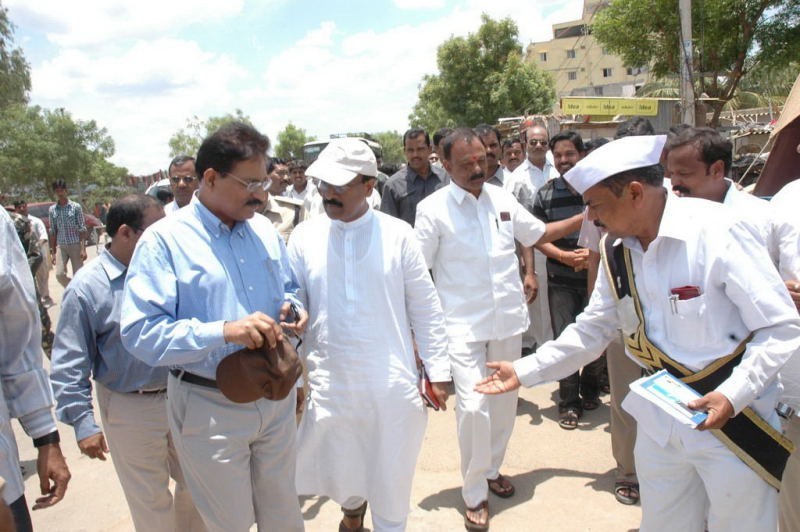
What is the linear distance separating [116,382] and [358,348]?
3.66 feet

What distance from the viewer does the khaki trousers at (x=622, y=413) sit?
11.7 ft

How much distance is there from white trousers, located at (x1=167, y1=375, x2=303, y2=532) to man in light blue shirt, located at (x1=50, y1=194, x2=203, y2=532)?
40 centimetres

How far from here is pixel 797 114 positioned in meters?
2.80

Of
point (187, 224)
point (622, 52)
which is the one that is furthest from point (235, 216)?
point (622, 52)

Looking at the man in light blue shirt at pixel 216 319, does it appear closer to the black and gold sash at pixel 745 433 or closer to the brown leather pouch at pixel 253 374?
the brown leather pouch at pixel 253 374

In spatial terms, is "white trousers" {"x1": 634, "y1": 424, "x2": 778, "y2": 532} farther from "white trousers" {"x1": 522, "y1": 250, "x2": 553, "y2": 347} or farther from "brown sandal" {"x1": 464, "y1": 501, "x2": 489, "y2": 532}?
"white trousers" {"x1": 522, "y1": 250, "x2": 553, "y2": 347}

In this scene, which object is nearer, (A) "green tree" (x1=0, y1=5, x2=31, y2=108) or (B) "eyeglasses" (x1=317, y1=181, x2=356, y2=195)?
(B) "eyeglasses" (x1=317, y1=181, x2=356, y2=195)

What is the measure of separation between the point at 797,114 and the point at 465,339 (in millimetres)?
2040

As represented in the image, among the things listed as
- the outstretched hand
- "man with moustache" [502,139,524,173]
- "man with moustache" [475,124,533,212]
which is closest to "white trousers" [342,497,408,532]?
the outstretched hand

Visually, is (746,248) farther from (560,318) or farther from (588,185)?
(560,318)

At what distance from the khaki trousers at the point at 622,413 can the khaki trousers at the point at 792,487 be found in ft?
3.72

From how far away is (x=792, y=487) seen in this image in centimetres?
237

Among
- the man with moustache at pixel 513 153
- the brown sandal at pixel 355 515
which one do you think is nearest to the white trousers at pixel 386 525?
the brown sandal at pixel 355 515

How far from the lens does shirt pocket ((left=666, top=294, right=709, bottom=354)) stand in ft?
6.44
